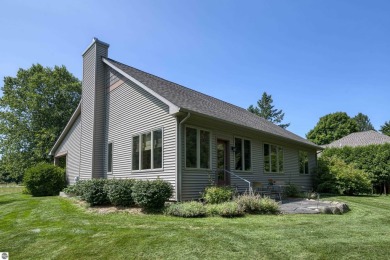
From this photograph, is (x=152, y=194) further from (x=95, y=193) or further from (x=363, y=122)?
(x=363, y=122)

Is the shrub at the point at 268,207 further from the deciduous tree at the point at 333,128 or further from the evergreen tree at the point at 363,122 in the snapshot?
the evergreen tree at the point at 363,122

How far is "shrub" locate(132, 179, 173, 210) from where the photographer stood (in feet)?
29.3

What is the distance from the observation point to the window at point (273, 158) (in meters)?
14.7

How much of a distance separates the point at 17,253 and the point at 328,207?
8414 mm

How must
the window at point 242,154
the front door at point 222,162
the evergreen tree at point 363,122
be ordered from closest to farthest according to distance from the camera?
the front door at point 222,162 < the window at point 242,154 < the evergreen tree at point 363,122

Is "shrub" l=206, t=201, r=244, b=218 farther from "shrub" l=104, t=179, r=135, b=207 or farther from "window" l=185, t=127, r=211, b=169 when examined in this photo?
"shrub" l=104, t=179, r=135, b=207

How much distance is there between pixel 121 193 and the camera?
9.90m

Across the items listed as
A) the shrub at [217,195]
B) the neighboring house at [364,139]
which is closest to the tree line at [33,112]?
the shrub at [217,195]

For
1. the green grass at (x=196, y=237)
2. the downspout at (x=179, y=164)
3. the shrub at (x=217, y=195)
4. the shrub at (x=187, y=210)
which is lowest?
the green grass at (x=196, y=237)

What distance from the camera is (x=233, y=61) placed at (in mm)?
16156

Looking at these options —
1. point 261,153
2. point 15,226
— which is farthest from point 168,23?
point 15,226

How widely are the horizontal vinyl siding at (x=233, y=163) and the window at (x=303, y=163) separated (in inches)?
28.7

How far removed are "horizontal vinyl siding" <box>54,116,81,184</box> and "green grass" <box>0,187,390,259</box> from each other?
850 cm

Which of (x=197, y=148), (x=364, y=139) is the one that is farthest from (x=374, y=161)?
(x=197, y=148)
